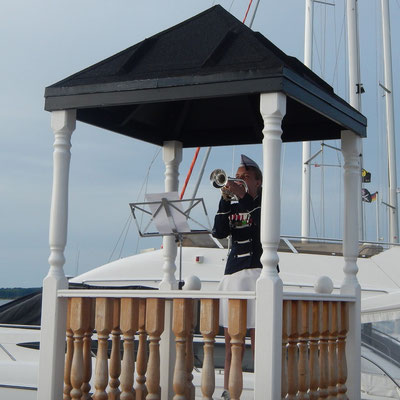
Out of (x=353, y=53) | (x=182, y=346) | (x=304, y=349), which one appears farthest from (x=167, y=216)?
(x=353, y=53)

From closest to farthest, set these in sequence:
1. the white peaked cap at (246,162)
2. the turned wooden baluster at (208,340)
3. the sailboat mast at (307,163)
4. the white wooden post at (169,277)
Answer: the turned wooden baluster at (208,340)
the white peaked cap at (246,162)
the white wooden post at (169,277)
the sailboat mast at (307,163)

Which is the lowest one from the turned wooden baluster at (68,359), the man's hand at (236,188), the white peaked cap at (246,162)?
the turned wooden baluster at (68,359)

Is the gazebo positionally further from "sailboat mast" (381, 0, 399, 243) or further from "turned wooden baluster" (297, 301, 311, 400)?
"sailboat mast" (381, 0, 399, 243)

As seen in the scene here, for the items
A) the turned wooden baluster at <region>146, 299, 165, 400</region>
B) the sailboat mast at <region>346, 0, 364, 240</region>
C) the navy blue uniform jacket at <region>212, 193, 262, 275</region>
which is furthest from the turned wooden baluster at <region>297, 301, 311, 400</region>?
the sailboat mast at <region>346, 0, 364, 240</region>

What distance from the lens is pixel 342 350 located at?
24.0 ft

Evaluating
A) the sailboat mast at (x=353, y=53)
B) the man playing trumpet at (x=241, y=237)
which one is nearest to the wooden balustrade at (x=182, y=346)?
the man playing trumpet at (x=241, y=237)

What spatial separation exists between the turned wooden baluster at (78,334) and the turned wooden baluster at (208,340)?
113 cm

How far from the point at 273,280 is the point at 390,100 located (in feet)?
52.9

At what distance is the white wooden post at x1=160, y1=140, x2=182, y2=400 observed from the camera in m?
7.55

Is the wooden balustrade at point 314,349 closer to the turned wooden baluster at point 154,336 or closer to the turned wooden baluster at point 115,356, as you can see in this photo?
the turned wooden baluster at point 154,336

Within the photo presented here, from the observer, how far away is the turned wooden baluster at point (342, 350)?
7203mm

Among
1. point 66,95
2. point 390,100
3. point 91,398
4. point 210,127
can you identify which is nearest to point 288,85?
point 66,95

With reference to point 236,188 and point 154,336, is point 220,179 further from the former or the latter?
point 154,336

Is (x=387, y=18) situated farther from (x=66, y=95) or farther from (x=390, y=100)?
(x=66, y=95)
